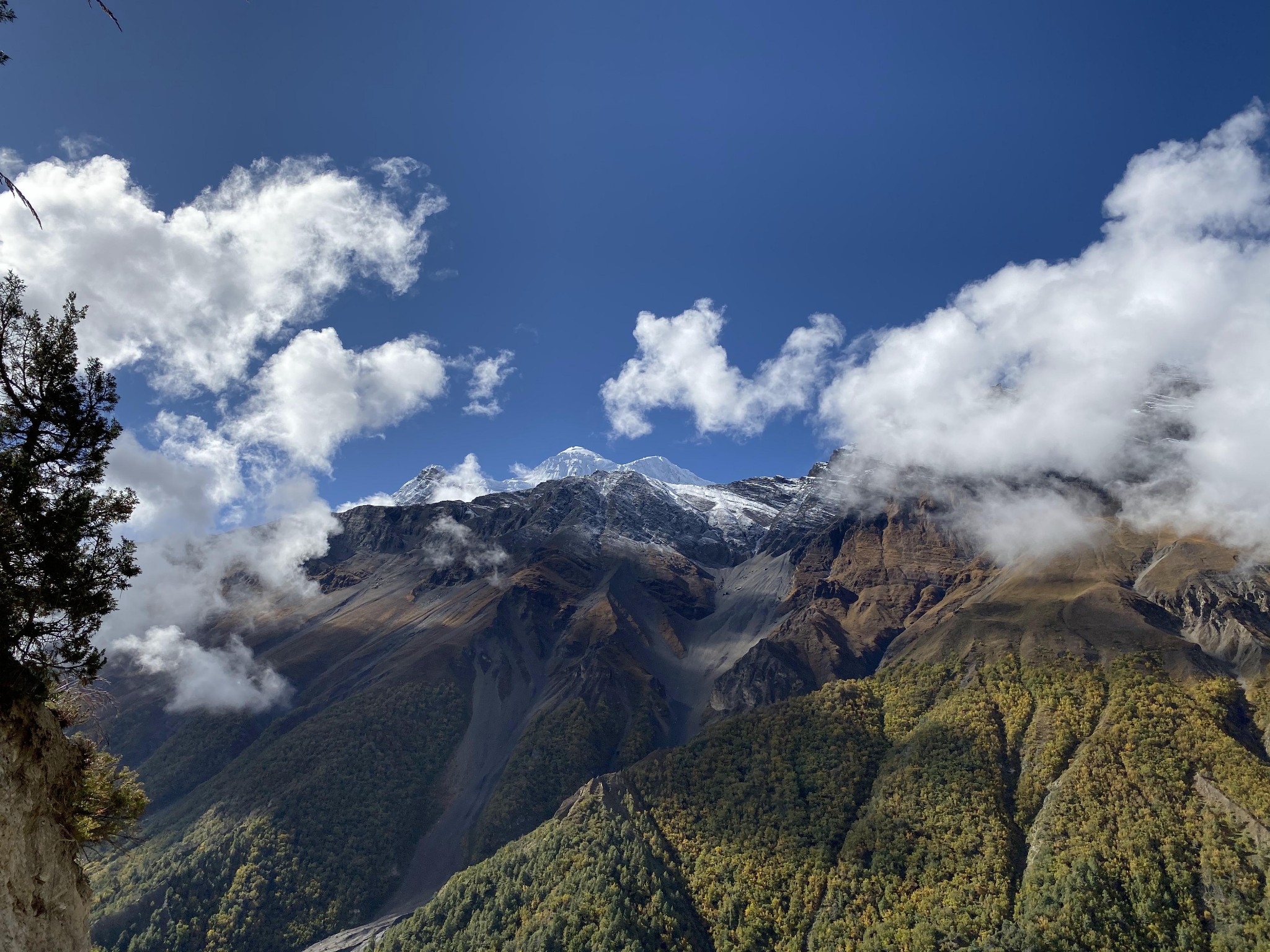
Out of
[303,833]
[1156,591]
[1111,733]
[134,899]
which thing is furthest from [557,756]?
[1156,591]

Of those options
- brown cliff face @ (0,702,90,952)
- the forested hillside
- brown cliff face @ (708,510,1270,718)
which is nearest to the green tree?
brown cliff face @ (0,702,90,952)

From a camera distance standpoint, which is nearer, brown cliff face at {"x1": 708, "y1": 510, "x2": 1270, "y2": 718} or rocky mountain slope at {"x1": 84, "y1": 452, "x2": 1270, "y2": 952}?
rocky mountain slope at {"x1": 84, "y1": 452, "x2": 1270, "y2": 952}

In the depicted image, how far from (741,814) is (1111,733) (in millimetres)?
71910

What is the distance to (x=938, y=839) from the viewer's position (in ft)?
354

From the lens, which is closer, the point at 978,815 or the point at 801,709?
the point at 978,815

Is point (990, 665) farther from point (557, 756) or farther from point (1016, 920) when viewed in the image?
point (557, 756)

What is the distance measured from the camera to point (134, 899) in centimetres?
12962

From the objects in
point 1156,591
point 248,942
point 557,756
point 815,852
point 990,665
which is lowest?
point 248,942

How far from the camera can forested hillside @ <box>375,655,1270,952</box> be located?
88.0m

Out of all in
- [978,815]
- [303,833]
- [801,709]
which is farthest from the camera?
[801,709]

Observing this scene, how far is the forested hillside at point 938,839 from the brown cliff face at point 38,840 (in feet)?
316

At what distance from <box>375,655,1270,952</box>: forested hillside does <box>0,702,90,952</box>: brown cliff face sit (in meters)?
96.3

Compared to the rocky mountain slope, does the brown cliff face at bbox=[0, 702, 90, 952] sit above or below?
above

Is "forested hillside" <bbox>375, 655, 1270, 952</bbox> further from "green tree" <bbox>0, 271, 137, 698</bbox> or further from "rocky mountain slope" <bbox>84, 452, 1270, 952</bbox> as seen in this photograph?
"green tree" <bbox>0, 271, 137, 698</bbox>
